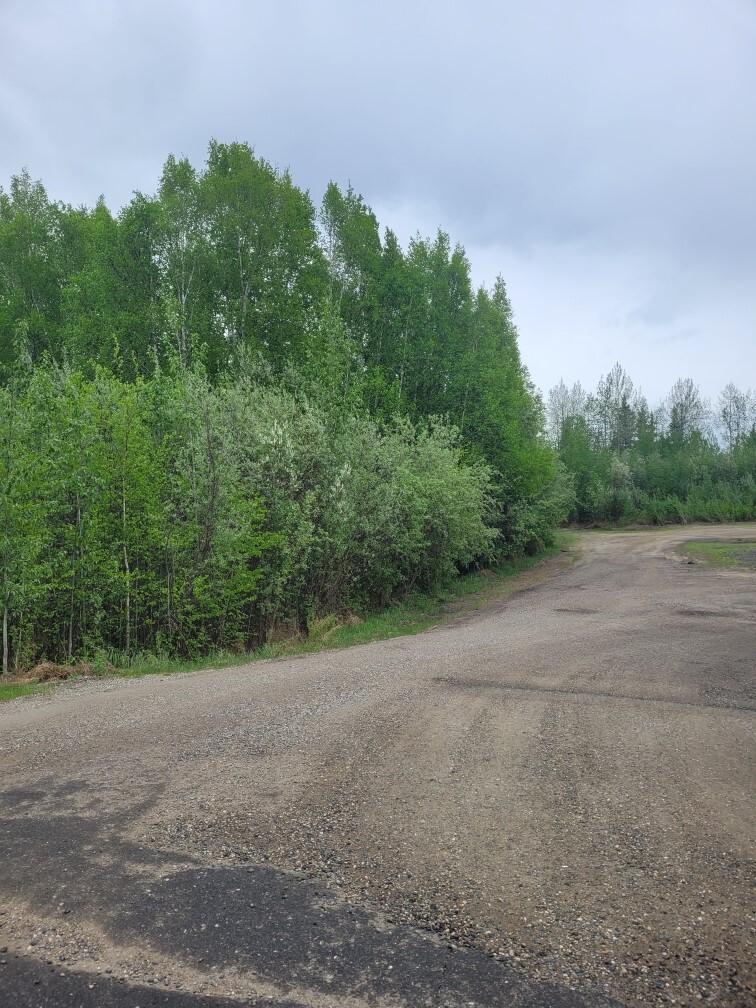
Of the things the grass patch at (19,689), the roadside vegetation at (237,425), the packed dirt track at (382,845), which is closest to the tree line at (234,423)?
the roadside vegetation at (237,425)

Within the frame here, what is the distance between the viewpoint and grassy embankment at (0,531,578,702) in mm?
9922

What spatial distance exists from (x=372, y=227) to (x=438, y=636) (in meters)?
21.6

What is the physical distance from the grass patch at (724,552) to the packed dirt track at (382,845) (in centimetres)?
1744

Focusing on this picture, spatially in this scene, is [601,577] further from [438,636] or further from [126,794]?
[126,794]

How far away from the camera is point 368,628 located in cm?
1405

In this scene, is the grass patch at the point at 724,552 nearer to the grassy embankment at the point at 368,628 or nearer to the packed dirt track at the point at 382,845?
the grassy embankment at the point at 368,628

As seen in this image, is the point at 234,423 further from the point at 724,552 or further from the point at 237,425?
the point at 724,552

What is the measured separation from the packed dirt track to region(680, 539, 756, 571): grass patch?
687 inches

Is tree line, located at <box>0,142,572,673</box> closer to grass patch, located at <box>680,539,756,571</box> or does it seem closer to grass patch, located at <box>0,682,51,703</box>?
grass patch, located at <box>0,682,51,703</box>

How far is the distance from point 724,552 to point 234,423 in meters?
22.9

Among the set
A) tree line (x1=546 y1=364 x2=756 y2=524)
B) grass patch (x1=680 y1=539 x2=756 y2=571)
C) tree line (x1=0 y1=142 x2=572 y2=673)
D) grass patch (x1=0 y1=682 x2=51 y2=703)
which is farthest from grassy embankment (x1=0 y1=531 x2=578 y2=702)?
tree line (x1=546 y1=364 x2=756 y2=524)

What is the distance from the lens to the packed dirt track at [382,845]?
2.83 metres

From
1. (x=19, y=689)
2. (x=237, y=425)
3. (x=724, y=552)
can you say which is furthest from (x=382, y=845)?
(x=724, y=552)

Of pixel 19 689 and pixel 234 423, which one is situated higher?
pixel 234 423
